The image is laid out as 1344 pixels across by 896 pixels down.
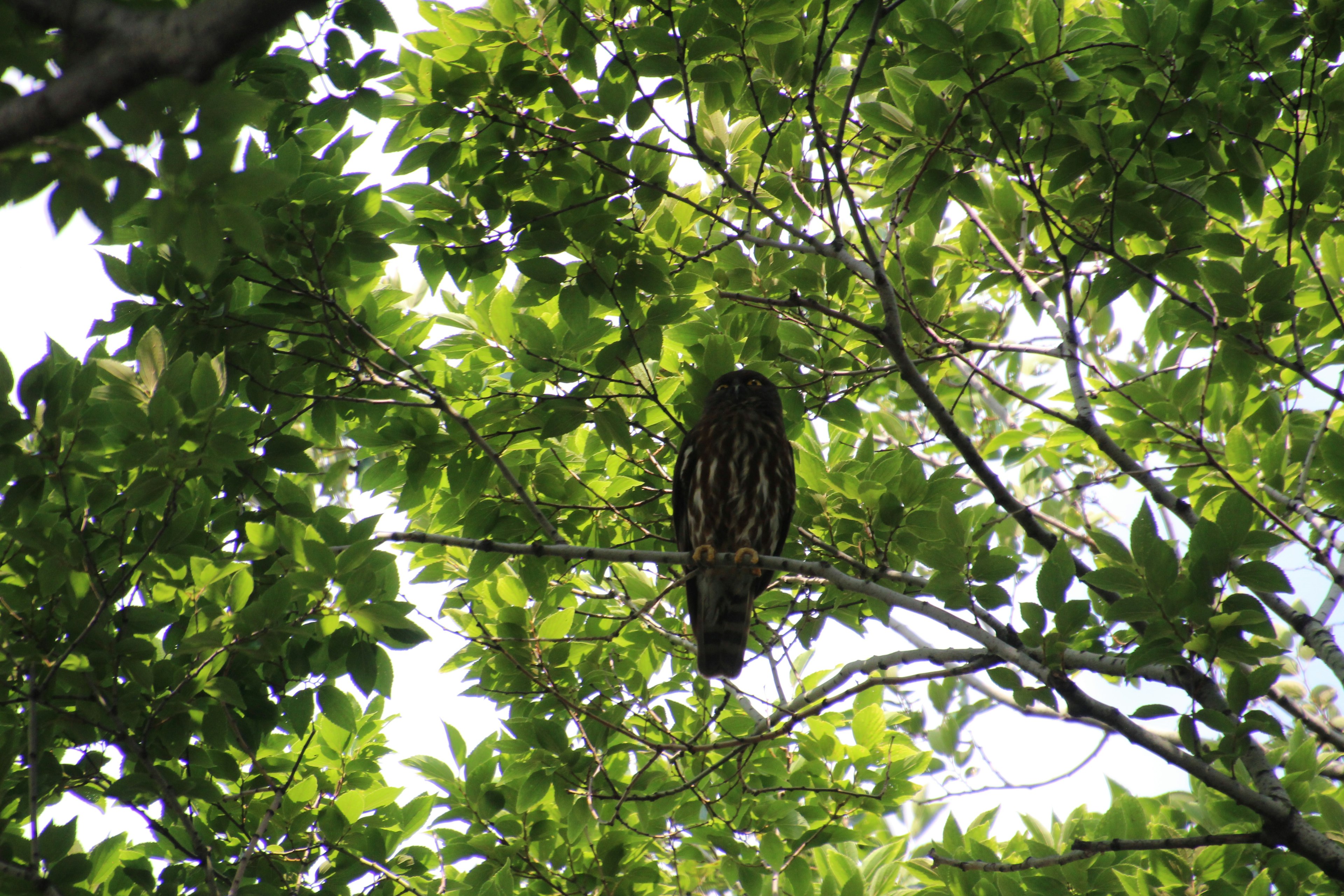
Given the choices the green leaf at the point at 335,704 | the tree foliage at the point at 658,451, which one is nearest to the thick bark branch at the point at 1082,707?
the tree foliage at the point at 658,451

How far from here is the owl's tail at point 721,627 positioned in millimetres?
5301

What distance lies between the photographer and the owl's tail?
530cm

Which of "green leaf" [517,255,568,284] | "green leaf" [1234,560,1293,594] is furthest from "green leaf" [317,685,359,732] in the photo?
"green leaf" [1234,560,1293,594]

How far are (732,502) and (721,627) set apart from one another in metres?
0.74

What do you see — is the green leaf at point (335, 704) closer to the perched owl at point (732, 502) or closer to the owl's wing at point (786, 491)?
the perched owl at point (732, 502)

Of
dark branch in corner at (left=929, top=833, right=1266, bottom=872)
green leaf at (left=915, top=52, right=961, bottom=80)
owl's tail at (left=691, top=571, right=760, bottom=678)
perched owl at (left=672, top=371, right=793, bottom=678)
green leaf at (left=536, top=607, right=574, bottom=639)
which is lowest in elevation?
dark branch in corner at (left=929, top=833, right=1266, bottom=872)

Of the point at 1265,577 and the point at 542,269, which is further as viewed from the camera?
the point at 542,269

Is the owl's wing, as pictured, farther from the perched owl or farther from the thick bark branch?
the thick bark branch

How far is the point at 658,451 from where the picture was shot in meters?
5.00

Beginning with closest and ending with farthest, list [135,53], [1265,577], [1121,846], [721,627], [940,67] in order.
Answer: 1. [135,53]
2. [1265,577]
3. [1121,846]
4. [940,67]
5. [721,627]

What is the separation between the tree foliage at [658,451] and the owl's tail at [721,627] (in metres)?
0.24

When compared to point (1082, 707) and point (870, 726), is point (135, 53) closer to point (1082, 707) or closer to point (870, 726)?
point (1082, 707)

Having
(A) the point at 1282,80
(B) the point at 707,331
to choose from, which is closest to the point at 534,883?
(B) the point at 707,331

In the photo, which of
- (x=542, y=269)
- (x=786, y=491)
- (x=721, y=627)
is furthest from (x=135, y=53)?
(x=786, y=491)
